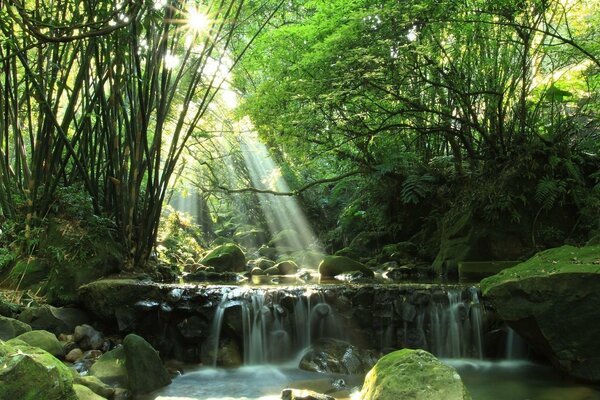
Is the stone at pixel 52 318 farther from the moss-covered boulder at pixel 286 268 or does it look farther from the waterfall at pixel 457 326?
the moss-covered boulder at pixel 286 268

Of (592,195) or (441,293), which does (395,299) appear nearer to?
(441,293)

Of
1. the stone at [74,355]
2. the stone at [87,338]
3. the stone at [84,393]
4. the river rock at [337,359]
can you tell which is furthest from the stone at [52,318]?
the river rock at [337,359]

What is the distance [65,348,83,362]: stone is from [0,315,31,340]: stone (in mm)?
514

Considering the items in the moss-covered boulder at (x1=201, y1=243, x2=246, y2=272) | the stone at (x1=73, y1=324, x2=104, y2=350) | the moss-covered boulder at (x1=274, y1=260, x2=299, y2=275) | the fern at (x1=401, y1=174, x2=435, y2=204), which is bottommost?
the stone at (x1=73, y1=324, x2=104, y2=350)

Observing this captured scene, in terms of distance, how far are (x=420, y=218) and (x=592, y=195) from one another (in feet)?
11.9

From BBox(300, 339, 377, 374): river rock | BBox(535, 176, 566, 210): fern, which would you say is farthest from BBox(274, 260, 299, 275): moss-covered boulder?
BBox(535, 176, 566, 210): fern

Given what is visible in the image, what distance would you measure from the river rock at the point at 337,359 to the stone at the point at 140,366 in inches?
64.2

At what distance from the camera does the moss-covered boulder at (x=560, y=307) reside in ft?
13.3

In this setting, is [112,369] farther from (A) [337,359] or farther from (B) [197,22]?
(B) [197,22]

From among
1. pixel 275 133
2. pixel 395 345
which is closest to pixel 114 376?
pixel 395 345

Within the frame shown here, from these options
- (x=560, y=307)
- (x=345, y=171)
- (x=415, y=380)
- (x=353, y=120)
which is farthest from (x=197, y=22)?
(x=345, y=171)

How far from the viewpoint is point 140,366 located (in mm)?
4371

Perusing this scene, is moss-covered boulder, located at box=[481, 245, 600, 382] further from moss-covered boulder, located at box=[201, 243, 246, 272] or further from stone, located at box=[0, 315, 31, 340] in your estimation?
moss-covered boulder, located at box=[201, 243, 246, 272]

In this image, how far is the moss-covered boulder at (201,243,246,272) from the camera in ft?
33.8
